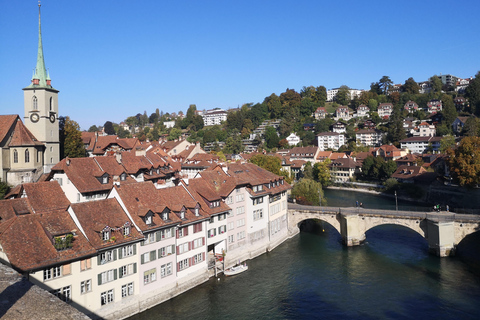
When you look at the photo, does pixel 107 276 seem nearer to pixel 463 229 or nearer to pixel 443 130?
pixel 463 229

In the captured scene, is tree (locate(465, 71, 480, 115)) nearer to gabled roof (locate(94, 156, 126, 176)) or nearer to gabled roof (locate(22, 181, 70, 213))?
gabled roof (locate(94, 156, 126, 176))

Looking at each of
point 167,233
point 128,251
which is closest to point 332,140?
point 167,233

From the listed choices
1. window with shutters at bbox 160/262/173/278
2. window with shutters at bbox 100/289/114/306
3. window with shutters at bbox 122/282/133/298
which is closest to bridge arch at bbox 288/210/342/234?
window with shutters at bbox 160/262/173/278

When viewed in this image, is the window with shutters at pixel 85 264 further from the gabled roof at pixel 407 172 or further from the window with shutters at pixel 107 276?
the gabled roof at pixel 407 172

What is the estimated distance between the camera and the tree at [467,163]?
5450cm

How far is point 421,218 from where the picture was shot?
40.2 meters

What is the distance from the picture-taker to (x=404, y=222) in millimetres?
40938

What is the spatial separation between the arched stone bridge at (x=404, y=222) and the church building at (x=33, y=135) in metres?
29.5

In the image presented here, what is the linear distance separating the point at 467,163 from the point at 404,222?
74.5ft

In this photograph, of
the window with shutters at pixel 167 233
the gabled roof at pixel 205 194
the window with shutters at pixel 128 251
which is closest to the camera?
the window with shutters at pixel 128 251

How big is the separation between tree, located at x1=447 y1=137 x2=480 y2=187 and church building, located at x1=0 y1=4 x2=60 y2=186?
177 feet

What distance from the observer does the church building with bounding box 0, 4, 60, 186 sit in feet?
139

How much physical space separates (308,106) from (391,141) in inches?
1970

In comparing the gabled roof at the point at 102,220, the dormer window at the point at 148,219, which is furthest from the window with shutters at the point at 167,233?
the gabled roof at the point at 102,220
